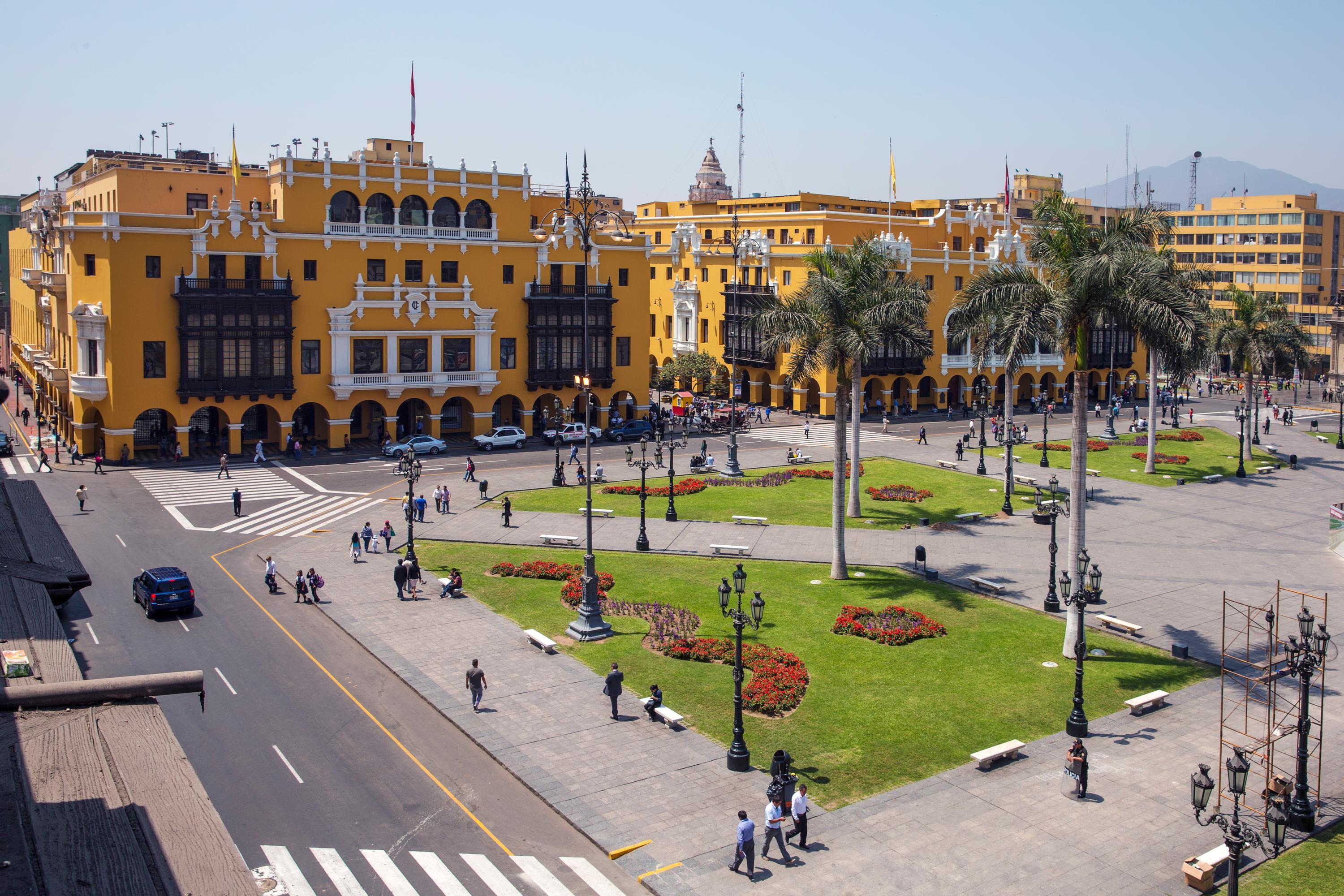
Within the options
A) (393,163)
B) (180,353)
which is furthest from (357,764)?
(393,163)

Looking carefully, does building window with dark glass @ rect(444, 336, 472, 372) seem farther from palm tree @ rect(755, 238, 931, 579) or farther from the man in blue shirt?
the man in blue shirt

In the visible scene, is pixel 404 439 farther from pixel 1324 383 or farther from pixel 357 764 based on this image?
pixel 1324 383

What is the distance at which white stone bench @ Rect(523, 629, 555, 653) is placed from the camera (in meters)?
30.9

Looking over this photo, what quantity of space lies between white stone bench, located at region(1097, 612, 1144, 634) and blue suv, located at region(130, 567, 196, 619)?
93.1ft

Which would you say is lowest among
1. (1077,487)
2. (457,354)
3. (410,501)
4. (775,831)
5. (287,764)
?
(287,764)

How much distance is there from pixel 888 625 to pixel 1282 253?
379ft

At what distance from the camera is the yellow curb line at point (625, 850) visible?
66.0 ft

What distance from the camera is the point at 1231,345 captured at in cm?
6662

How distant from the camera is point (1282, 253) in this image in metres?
125

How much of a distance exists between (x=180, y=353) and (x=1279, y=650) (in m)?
54.6

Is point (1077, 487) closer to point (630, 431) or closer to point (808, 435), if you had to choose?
point (808, 435)

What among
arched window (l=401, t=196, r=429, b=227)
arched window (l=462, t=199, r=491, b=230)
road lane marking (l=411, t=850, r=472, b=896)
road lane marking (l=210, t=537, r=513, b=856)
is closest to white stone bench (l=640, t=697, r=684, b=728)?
road lane marking (l=210, t=537, r=513, b=856)

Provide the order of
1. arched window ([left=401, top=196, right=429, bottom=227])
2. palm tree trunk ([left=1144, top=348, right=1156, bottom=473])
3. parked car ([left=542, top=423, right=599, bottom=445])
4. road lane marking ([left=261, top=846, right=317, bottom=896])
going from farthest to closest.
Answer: parked car ([left=542, top=423, right=599, bottom=445]) < arched window ([left=401, top=196, right=429, bottom=227]) < palm tree trunk ([left=1144, top=348, right=1156, bottom=473]) < road lane marking ([left=261, top=846, right=317, bottom=896])

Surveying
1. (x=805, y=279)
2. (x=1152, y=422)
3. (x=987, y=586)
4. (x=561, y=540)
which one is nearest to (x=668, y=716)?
(x=987, y=586)
